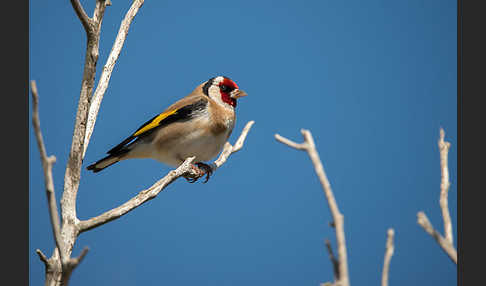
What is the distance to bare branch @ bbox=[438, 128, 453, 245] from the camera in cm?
184

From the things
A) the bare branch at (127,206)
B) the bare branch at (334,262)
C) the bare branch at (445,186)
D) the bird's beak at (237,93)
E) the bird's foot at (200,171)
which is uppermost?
the bird's beak at (237,93)

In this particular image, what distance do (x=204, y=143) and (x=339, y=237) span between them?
3781 millimetres

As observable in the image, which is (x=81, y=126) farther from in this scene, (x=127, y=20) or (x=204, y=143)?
(x=204, y=143)

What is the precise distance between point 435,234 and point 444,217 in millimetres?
333

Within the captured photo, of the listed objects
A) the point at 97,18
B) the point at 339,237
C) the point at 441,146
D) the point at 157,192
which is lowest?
the point at 339,237

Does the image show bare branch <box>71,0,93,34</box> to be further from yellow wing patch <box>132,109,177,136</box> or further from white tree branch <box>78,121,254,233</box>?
yellow wing patch <box>132,109,177,136</box>

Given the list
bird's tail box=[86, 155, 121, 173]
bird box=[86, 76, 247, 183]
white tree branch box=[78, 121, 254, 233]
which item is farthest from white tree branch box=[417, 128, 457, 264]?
bird's tail box=[86, 155, 121, 173]

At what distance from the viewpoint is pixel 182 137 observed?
5246 mm

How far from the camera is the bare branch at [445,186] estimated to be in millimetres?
1840

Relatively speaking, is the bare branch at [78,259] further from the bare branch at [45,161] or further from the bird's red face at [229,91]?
the bird's red face at [229,91]

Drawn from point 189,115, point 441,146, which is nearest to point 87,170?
point 189,115

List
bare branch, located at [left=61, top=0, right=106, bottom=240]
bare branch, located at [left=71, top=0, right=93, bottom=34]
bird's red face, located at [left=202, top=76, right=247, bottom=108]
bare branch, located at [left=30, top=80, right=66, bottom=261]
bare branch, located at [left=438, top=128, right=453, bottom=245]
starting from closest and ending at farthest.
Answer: bare branch, located at [left=30, top=80, right=66, bottom=261] → bare branch, located at [left=438, top=128, right=453, bottom=245] → bare branch, located at [left=61, top=0, right=106, bottom=240] → bare branch, located at [left=71, top=0, right=93, bottom=34] → bird's red face, located at [left=202, top=76, right=247, bottom=108]

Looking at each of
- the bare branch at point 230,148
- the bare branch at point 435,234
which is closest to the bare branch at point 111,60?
the bare branch at point 230,148

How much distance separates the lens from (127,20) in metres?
4.18
